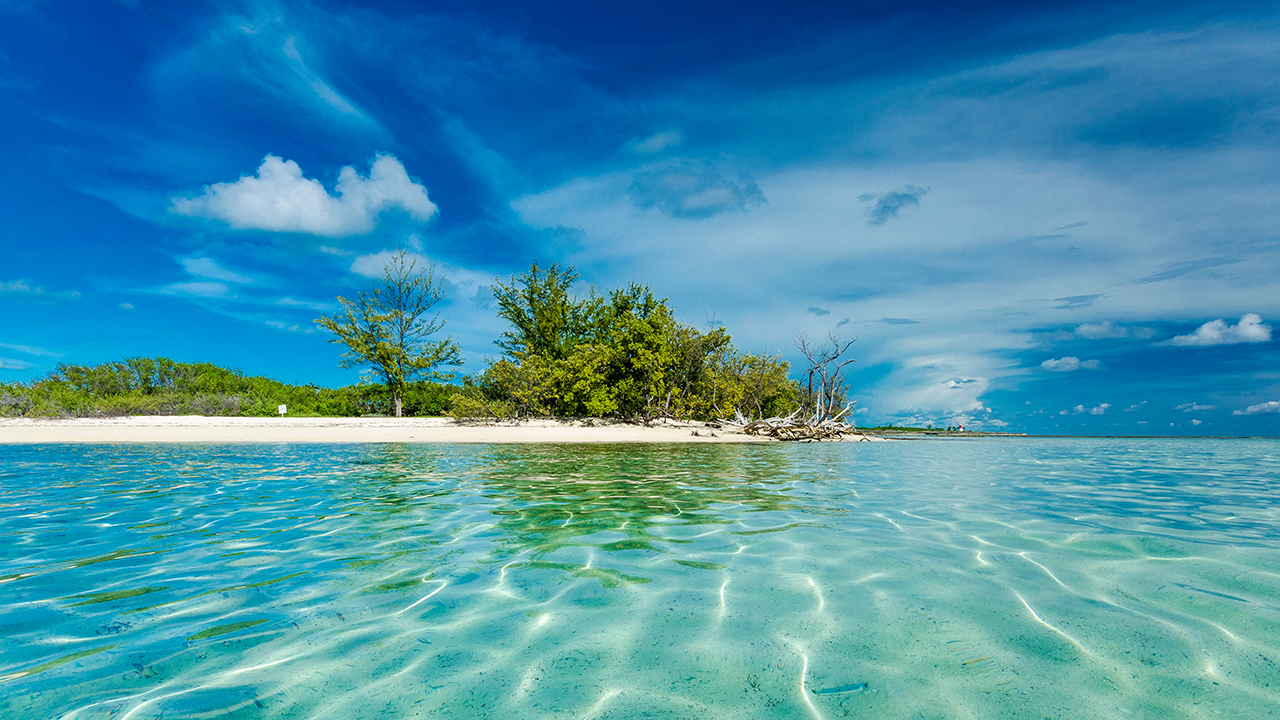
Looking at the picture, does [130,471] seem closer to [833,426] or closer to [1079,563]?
[1079,563]

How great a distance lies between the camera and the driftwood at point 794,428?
71.5 feet

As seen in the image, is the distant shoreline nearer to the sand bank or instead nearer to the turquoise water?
the sand bank

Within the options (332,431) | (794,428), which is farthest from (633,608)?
(332,431)

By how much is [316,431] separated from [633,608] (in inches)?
879

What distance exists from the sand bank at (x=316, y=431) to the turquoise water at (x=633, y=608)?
524 inches

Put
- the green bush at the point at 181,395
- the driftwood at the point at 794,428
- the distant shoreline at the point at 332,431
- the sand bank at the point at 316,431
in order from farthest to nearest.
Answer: the green bush at the point at 181,395 < the driftwood at the point at 794,428 < the sand bank at the point at 316,431 < the distant shoreline at the point at 332,431

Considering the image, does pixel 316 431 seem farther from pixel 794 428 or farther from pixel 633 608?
pixel 633 608

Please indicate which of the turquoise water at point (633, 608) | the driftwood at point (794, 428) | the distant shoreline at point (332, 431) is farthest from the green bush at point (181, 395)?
the turquoise water at point (633, 608)

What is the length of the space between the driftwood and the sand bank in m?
0.58

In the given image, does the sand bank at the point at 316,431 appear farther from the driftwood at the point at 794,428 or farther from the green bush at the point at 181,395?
the green bush at the point at 181,395

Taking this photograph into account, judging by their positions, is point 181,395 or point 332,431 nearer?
point 332,431

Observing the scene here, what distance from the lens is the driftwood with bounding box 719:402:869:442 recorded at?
71.5 feet

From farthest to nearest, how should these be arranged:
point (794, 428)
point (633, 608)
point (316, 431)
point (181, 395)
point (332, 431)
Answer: point (181, 395) < point (794, 428) < point (316, 431) < point (332, 431) < point (633, 608)

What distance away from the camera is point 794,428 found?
21.8 meters
